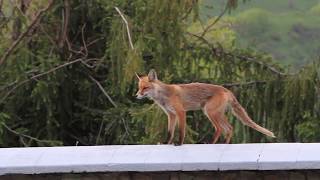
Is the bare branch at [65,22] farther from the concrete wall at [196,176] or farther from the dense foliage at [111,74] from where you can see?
the concrete wall at [196,176]

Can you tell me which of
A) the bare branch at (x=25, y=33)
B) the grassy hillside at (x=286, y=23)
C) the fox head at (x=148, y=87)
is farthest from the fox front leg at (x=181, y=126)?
the grassy hillside at (x=286, y=23)

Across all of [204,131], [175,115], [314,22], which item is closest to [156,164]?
[175,115]

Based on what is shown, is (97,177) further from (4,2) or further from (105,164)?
(4,2)

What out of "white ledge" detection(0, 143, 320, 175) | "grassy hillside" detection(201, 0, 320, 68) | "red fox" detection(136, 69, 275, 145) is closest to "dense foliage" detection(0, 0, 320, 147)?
"red fox" detection(136, 69, 275, 145)

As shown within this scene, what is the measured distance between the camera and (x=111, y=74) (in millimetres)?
12570

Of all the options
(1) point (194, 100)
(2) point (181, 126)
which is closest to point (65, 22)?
(1) point (194, 100)

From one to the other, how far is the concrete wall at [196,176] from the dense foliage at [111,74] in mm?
5244

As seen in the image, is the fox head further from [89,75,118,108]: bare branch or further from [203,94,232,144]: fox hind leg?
[89,75,118,108]: bare branch

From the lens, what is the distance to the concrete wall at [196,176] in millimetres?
6461

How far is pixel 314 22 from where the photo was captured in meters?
47.0

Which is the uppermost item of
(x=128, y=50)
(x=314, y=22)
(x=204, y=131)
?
(x=128, y=50)

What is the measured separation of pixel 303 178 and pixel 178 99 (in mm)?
1462

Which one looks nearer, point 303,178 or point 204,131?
point 303,178

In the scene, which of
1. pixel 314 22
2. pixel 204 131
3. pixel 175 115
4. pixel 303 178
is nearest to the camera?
pixel 303 178
